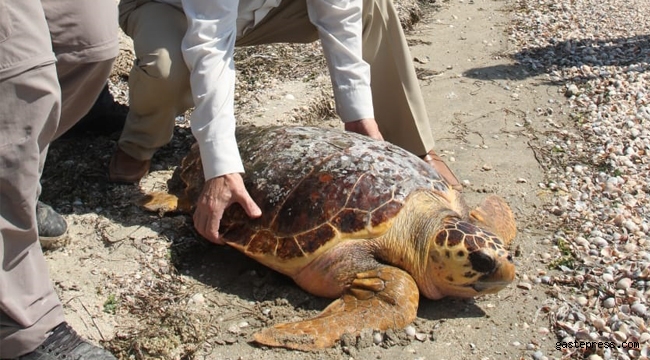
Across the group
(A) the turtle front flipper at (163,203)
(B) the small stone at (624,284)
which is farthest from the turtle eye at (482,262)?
(A) the turtle front flipper at (163,203)

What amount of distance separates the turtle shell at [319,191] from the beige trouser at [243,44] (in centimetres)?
49

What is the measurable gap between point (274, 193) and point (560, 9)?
15.1 ft

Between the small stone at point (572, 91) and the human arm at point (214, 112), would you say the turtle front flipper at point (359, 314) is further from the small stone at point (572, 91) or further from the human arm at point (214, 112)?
the small stone at point (572, 91)

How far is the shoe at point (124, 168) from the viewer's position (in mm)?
2994

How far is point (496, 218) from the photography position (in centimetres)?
276

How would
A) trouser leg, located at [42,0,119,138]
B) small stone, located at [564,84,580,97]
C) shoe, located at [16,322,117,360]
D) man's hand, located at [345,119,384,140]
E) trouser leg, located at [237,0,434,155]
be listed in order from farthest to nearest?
small stone, located at [564,84,580,97] < trouser leg, located at [237,0,434,155] < man's hand, located at [345,119,384,140] < trouser leg, located at [42,0,119,138] < shoe, located at [16,322,117,360]

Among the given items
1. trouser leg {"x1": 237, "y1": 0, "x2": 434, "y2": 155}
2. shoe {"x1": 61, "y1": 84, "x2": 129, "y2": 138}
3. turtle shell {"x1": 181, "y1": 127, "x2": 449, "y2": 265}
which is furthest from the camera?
shoe {"x1": 61, "y1": 84, "x2": 129, "y2": 138}

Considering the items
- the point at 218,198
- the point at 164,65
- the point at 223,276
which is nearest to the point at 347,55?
the point at 164,65

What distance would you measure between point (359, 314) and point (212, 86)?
2.92 feet

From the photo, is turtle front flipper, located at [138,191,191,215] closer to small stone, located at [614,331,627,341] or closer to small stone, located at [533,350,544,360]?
small stone, located at [533,350,544,360]

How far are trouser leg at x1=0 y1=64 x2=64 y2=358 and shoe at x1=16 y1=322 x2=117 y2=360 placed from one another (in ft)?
0.12

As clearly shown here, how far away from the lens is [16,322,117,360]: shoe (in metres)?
1.84

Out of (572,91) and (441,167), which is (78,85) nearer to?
(441,167)

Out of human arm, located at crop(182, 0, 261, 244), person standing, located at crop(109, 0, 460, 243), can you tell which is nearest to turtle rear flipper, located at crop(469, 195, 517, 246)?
person standing, located at crop(109, 0, 460, 243)
